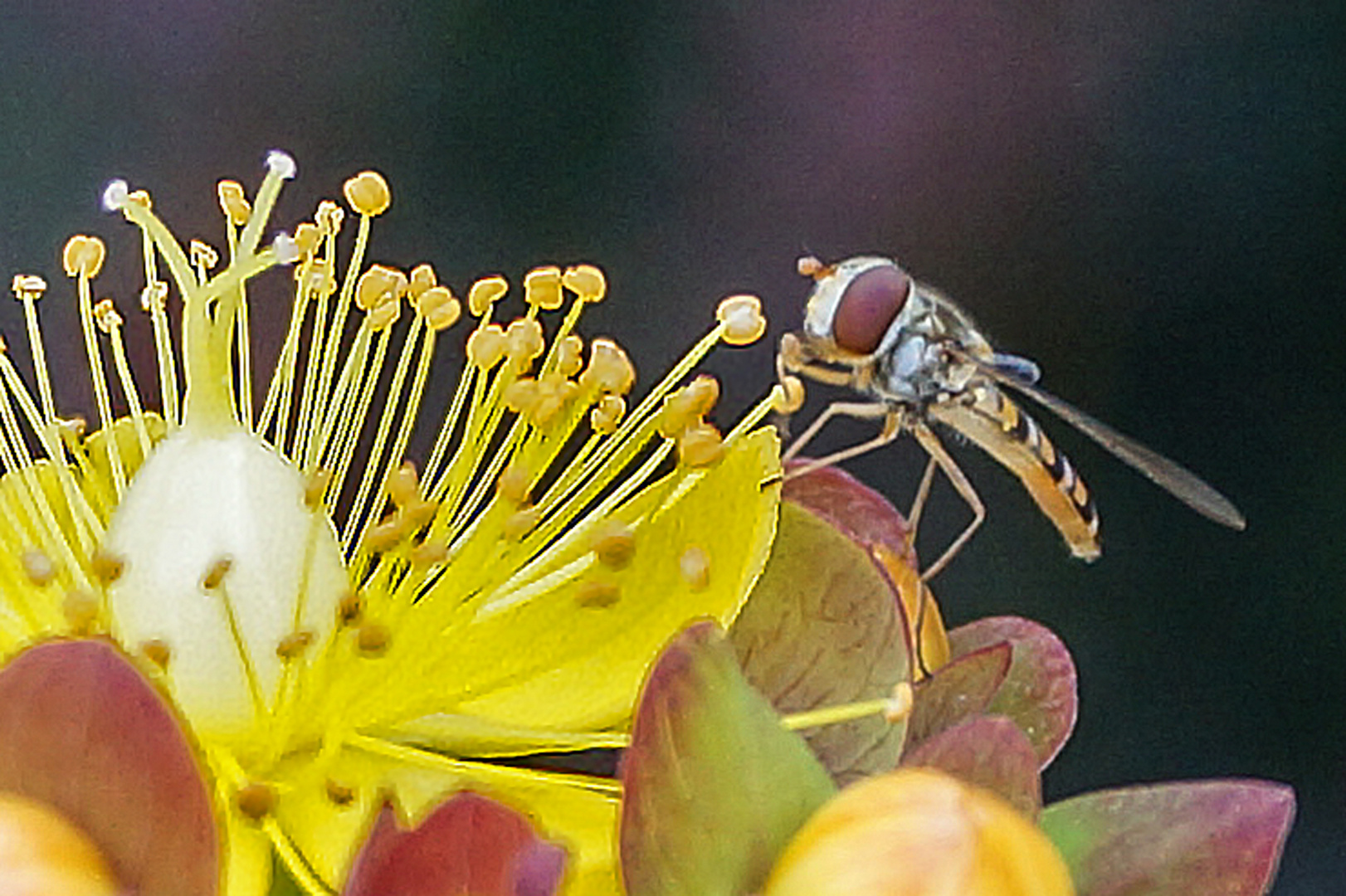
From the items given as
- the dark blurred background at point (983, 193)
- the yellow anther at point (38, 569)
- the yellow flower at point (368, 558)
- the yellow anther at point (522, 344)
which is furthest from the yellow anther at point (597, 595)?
the dark blurred background at point (983, 193)

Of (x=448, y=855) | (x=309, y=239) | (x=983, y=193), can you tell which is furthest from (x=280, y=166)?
(x=983, y=193)

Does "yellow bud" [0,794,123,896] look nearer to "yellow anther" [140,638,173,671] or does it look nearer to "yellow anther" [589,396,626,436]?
"yellow anther" [140,638,173,671]

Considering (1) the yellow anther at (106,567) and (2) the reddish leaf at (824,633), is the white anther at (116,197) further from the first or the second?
(2) the reddish leaf at (824,633)

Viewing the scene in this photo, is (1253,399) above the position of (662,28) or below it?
below

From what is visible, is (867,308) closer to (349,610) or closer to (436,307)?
(436,307)

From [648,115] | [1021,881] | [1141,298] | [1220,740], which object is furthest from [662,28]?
[1021,881]

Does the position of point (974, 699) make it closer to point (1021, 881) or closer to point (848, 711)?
point (848, 711)

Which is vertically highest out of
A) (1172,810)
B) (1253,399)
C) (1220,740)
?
(1172,810)
